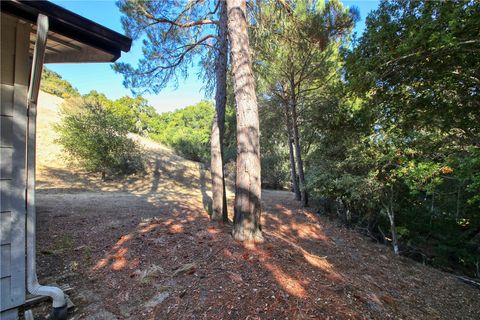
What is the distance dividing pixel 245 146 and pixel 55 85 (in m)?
33.5

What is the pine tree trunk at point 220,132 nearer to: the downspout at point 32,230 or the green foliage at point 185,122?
the downspout at point 32,230

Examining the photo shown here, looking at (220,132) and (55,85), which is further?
(55,85)

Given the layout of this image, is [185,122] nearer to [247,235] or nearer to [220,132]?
[220,132]

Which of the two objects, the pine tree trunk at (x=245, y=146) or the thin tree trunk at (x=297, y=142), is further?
the thin tree trunk at (x=297, y=142)

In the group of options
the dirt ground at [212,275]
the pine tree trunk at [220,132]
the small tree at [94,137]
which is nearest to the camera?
the dirt ground at [212,275]

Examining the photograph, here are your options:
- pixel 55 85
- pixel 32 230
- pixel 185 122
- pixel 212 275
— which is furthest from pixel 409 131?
pixel 55 85

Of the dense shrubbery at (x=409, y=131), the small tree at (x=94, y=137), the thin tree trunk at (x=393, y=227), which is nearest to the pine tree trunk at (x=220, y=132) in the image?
the dense shrubbery at (x=409, y=131)

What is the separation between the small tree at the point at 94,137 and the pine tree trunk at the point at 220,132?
24.2ft

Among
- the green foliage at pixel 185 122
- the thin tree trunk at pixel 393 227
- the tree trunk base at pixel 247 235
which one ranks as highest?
the green foliage at pixel 185 122

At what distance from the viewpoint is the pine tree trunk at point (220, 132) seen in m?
4.86

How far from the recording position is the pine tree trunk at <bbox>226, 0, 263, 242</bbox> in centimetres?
343

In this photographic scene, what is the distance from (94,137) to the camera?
32.9 ft

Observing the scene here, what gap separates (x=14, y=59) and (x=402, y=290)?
5.64 meters

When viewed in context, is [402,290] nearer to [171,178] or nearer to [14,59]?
[14,59]
